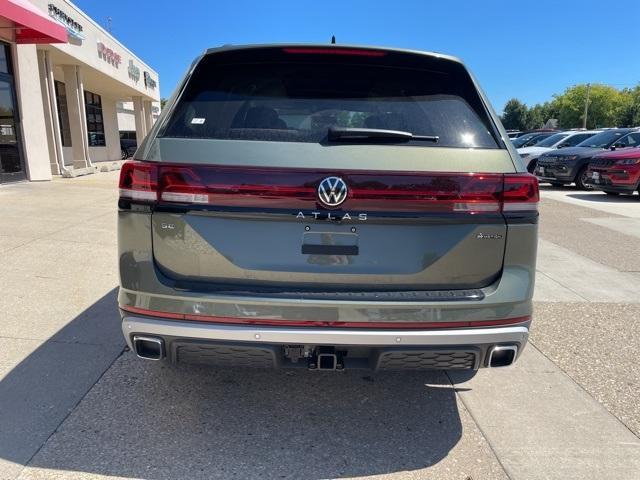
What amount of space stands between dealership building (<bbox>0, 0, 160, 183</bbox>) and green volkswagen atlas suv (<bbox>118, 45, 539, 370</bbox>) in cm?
968

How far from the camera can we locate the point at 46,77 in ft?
48.1

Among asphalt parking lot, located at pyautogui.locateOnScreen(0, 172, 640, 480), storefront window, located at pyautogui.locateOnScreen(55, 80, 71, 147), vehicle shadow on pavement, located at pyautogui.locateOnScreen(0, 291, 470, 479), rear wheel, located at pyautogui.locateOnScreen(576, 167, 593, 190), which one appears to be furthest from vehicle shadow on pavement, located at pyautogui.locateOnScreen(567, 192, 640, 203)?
storefront window, located at pyautogui.locateOnScreen(55, 80, 71, 147)

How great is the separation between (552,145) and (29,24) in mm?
16598

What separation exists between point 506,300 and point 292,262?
999 mm

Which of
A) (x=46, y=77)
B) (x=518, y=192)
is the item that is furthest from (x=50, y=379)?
(x=46, y=77)

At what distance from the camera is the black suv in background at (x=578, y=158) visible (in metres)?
14.6

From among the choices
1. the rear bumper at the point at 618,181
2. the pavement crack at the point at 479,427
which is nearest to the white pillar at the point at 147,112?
the rear bumper at the point at 618,181

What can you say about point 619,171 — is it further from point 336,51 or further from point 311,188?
point 311,188

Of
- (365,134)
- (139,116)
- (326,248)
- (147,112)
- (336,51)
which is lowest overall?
(326,248)

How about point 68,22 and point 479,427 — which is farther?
point 68,22

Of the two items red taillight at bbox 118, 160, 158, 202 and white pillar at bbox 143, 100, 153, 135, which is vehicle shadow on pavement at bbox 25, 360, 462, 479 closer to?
red taillight at bbox 118, 160, 158, 202

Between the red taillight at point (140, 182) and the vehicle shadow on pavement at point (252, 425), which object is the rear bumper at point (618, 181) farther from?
the red taillight at point (140, 182)

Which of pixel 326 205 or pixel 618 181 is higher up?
pixel 326 205

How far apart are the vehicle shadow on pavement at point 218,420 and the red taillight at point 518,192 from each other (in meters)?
1.30
